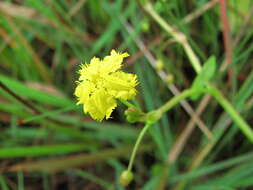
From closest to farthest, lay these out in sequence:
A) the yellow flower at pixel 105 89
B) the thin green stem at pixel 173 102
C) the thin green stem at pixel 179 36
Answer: the yellow flower at pixel 105 89
the thin green stem at pixel 173 102
the thin green stem at pixel 179 36

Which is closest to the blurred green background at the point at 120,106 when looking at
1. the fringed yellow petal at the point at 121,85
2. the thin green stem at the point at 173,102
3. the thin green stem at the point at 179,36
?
the thin green stem at the point at 179,36

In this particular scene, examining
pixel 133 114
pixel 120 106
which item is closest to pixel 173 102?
pixel 133 114

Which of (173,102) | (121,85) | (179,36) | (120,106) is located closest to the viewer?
(121,85)

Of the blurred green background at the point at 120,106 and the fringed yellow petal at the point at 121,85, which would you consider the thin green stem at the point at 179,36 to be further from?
the fringed yellow petal at the point at 121,85

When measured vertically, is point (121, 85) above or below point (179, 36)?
below

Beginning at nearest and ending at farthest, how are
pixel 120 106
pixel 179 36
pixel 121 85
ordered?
1. pixel 121 85
2. pixel 179 36
3. pixel 120 106

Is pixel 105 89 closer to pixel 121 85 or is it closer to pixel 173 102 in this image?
pixel 121 85
